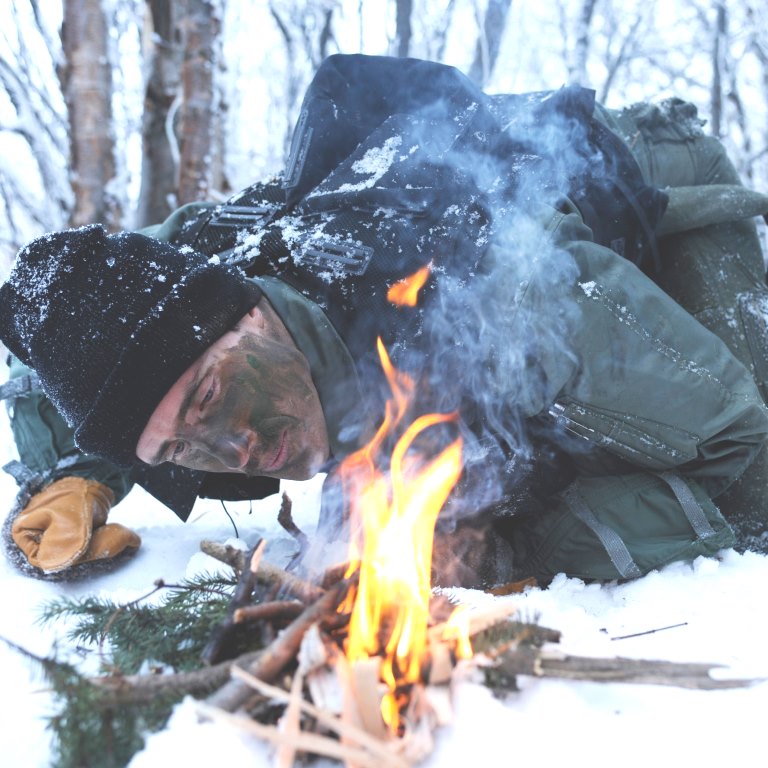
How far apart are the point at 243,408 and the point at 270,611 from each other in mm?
978

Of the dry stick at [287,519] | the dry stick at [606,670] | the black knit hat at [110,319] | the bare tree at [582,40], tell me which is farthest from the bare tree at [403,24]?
the dry stick at [606,670]

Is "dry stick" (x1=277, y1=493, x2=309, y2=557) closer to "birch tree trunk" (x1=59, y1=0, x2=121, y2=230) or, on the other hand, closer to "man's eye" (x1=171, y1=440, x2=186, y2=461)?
"man's eye" (x1=171, y1=440, x2=186, y2=461)

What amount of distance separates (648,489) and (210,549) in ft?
5.35

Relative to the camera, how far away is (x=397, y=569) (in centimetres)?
147

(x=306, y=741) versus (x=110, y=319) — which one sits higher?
(x=110, y=319)

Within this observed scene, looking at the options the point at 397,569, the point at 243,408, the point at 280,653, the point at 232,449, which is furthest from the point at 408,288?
the point at 280,653

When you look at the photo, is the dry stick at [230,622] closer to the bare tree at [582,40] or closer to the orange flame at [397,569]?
the orange flame at [397,569]

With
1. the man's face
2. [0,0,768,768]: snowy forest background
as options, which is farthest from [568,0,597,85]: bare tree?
the man's face

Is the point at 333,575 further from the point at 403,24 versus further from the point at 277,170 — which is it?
the point at 403,24

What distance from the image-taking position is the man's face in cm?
219

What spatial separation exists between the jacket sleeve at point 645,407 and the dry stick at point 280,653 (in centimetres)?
120

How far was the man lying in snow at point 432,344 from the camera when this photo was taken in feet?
7.09

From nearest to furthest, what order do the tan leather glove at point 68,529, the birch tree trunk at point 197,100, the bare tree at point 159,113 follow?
the tan leather glove at point 68,529, the birch tree trunk at point 197,100, the bare tree at point 159,113

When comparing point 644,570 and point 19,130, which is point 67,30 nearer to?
point 19,130
